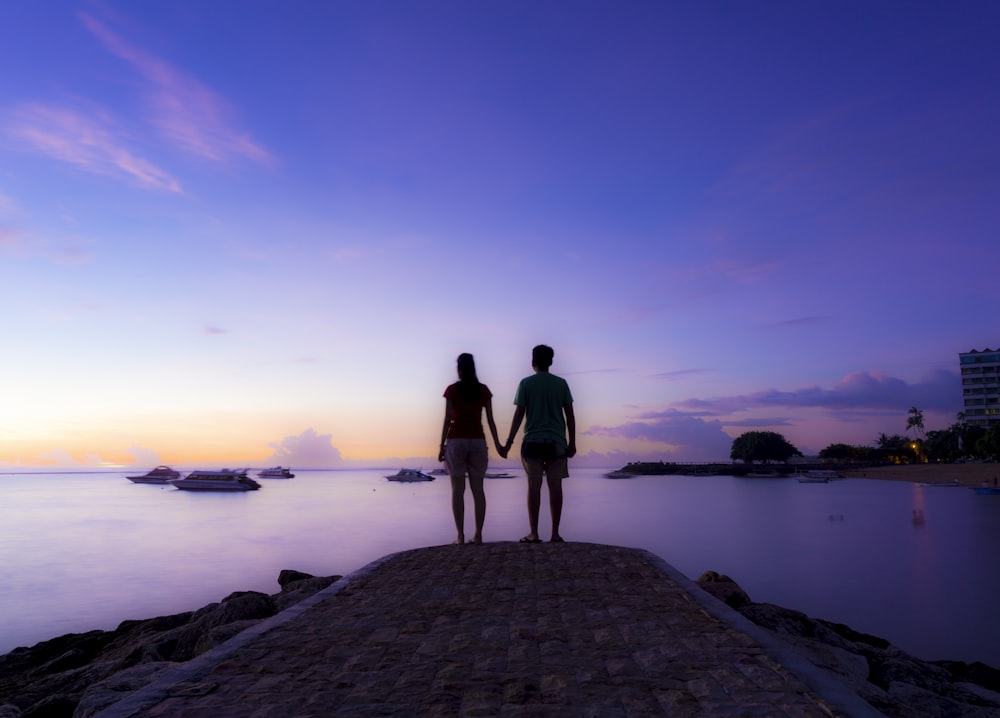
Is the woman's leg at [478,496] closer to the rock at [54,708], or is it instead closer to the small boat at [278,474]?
the rock at [54,708]

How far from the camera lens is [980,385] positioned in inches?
6481

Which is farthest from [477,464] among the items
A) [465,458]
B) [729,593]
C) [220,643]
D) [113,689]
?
[113,689]

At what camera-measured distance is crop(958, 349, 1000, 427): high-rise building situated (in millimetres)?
161875

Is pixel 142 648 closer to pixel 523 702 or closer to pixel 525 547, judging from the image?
pixel 525 547

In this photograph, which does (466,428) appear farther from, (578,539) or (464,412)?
(578,539)

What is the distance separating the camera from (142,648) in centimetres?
867

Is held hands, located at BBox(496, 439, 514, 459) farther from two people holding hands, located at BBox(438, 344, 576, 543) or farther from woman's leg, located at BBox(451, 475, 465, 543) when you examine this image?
woman's leg, located at BBox(451, 475, 465, 543)

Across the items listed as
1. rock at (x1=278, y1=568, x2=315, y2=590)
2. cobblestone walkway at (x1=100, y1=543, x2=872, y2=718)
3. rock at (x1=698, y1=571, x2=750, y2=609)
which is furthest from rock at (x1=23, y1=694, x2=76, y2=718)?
rock at (x1=278, y1=568, x2=315, y2=590)

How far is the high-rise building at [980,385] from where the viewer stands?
161875mm

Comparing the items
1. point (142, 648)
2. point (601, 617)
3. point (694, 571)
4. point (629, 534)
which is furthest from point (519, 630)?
point (629, 534)

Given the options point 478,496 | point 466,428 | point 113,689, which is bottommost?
point 113,689

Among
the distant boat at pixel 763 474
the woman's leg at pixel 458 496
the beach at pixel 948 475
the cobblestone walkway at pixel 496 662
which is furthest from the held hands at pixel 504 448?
the distant boat at pixel 763 474

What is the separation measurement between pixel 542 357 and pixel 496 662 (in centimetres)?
593

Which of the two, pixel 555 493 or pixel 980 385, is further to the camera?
pixel 980 385
